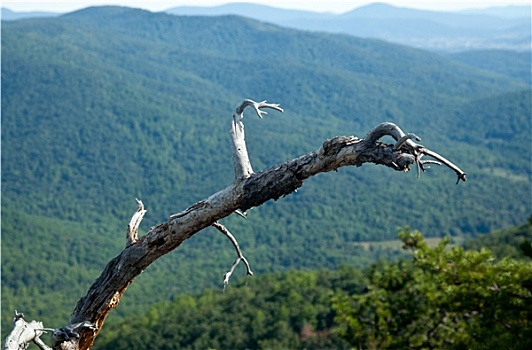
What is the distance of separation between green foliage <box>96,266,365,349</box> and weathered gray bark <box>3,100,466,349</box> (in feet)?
77.0

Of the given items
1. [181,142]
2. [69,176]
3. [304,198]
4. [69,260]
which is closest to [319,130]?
[181,142]

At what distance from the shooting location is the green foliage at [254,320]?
3086 centimetres

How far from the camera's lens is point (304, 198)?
96.2 meters

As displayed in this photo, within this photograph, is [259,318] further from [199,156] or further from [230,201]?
[199,156]

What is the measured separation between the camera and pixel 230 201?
11.7 feet

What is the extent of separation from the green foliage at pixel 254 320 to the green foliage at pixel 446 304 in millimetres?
15853

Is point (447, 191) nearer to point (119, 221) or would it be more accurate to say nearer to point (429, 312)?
point (119, 221)

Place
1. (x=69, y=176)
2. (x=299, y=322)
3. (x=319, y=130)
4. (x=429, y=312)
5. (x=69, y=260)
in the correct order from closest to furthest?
(x=429, y=312) → (x=299, y=322) → (x=69, y=260) → (x=69, y=176) → (x=319, y=130)

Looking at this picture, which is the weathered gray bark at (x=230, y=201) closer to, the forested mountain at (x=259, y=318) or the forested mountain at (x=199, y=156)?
the forested mountain at (x=259, y=318)

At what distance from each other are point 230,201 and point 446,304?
5.86 metres

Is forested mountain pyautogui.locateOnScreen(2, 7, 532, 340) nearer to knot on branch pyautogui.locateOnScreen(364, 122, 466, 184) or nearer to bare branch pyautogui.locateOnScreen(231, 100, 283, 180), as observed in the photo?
bare branch pyautogui.locateOnScreen(231, 100, 283, 180)

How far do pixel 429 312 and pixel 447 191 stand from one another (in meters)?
88.6

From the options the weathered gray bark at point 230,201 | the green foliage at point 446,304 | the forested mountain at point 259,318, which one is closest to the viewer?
the weathered gray bark at point 230,201

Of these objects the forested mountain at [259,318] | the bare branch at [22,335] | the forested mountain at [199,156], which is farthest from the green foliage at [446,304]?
the forested mountain at [199,156]
